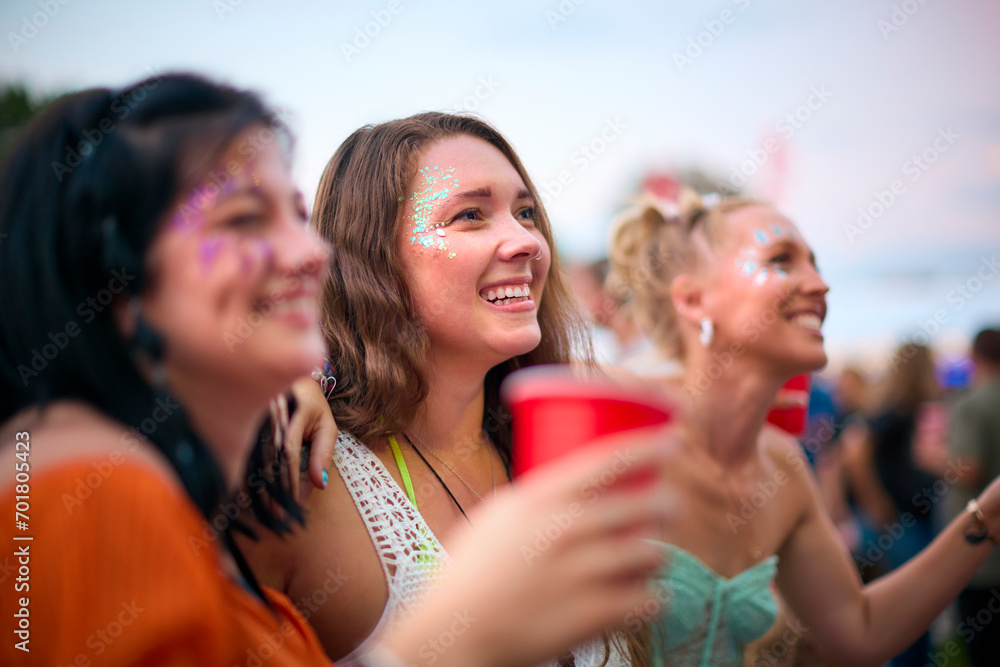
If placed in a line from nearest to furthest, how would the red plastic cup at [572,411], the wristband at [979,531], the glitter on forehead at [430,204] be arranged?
the red plastic cup at [572,411] → the glitter on forehead at [430,204] → the wristband at [979,531]

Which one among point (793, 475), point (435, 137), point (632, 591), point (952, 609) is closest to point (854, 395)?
point (952, 609)

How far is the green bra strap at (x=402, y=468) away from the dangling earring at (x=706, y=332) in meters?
1.27

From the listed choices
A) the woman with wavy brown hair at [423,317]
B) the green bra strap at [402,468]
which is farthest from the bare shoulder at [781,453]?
the green bra strap at [402,468]

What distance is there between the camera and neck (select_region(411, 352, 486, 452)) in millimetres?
1966

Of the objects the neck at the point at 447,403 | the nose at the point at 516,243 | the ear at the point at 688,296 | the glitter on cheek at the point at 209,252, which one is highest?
the glitter on cheek at the point at 209,252

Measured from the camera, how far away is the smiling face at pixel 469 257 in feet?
6.06

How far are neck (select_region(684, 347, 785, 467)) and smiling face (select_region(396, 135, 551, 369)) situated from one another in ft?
2.98

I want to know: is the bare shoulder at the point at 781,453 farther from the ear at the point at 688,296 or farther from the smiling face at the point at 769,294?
the ear at the point at 688,296

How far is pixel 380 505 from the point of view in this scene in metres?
1.70

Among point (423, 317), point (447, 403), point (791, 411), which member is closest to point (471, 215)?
point (423, 317)

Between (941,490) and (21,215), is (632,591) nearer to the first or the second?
(21,215)

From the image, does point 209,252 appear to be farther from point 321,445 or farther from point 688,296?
point 688,296

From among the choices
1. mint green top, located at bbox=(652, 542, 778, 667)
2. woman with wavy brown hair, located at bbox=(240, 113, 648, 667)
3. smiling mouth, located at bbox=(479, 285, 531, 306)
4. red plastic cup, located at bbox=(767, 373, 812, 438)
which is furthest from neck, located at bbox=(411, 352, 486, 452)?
red plastic cup, located at bbox=(767, 373, 812, 438)

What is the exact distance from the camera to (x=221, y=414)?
3.21ft
